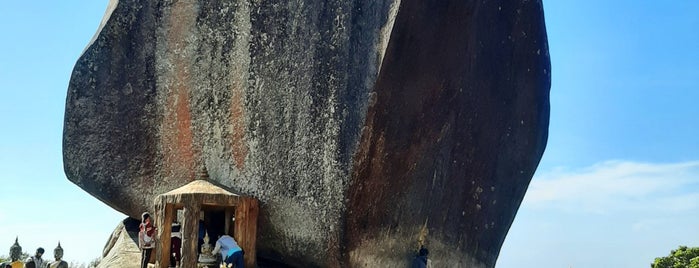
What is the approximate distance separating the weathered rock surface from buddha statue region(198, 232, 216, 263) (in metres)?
1.00

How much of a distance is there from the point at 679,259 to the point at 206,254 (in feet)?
77.8

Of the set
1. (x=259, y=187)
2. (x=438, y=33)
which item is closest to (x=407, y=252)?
(x=259, y=187)

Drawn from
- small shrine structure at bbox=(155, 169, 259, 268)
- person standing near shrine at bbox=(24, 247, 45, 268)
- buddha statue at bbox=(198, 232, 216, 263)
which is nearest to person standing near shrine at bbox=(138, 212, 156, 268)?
small shrine structure at bbox=(155, 169, 259, 268)

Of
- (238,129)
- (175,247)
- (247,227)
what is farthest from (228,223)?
(238,129)

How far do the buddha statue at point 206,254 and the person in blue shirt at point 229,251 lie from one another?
7 cm

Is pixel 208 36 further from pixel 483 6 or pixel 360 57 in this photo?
pixel 483 6

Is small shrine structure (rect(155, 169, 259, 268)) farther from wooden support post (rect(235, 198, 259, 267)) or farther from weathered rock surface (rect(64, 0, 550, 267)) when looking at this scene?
weathered rock surface (rect(64, 0, 550, 267))

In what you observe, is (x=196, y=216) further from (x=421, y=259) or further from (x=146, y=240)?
(x=421, y=259)

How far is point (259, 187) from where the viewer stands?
10367mm

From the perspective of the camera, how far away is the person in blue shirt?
933 cm

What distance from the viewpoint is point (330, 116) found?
9.82 metres

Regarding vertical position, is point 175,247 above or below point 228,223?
below

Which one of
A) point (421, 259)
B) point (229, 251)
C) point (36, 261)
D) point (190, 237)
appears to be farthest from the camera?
point (36, 261)

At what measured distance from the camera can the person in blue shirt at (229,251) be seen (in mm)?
9328
